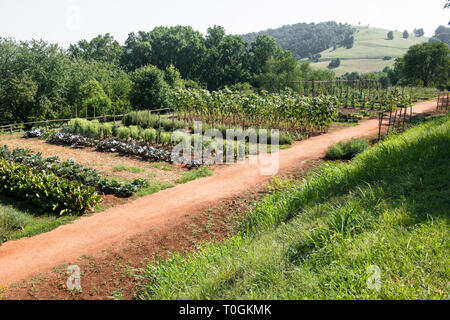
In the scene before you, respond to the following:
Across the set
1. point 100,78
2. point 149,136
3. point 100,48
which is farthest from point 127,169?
point 100,48

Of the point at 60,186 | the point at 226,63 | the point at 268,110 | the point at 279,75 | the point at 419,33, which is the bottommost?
the point at 60,186

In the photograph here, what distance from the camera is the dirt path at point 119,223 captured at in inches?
198

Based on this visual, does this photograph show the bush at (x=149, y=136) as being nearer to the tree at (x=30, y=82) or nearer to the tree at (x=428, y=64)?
the tree at (x=30, y=82)

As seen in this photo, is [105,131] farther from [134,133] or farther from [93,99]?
[93,99]

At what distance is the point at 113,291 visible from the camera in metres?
4.09

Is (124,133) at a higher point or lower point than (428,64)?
lower

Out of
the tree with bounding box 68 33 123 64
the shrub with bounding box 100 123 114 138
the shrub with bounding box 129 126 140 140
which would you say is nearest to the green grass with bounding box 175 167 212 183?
the shrub with bounding box 129 126 140 140

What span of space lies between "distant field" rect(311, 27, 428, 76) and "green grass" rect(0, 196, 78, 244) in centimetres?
7899

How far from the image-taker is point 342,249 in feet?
11.0

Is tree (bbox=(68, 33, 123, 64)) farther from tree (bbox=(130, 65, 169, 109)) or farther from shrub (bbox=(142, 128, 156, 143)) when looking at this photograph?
shrub (bbox=(142, 128, 156, 143))

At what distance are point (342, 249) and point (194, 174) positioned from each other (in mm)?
6074

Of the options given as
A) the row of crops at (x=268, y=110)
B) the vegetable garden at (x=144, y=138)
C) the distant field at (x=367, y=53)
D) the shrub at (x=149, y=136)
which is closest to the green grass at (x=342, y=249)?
the vegetable garden at (x=144, y=138)

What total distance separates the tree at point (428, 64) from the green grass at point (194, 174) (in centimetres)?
3792

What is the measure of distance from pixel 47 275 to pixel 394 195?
201 inches
